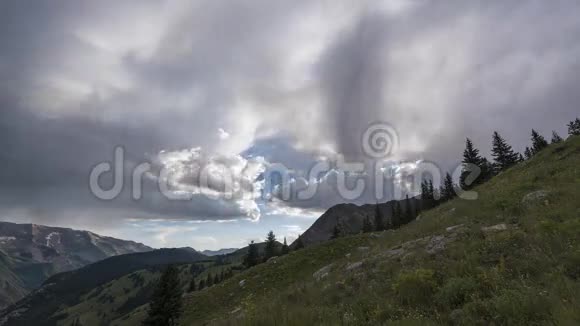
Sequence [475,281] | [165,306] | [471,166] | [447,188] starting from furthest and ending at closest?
[447,188]
[471,166]
[165,306]
[475,281]

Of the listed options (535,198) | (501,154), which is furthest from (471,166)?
(535,198)

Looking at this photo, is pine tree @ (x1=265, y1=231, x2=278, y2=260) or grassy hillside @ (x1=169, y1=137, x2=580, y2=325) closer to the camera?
grassy hillside @ (x1=169, y1=137, x2=580, y2=325)

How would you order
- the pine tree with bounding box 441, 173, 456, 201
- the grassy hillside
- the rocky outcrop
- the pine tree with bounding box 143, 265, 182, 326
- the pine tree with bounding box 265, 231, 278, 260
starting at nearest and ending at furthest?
1. the grassy hillside
2. the rocky outcrop
3. the pine tree with bounding box 143, 265, 182, 326
4. the pine tree with bounding box 441, 173, 456, 201
5. the pine tree with bounding box 265, 231, 278, 260

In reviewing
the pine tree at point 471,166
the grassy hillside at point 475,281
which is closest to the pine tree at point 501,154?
the pine tree at point 471,166

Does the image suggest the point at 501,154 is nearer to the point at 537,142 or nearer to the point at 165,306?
the point at 537,142

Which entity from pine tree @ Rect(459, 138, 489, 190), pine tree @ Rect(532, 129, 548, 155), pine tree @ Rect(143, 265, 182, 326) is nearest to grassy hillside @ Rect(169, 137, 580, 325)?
pine tree @ Rect(143, 265, 182, 326)

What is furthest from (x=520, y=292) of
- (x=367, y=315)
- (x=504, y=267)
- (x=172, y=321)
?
(x=172, y=321)

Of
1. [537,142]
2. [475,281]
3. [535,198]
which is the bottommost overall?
[475,281]

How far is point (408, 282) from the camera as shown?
8820 millimetres

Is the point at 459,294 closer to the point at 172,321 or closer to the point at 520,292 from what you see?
the point at 520,292

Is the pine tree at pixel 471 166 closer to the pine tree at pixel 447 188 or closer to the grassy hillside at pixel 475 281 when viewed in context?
the pine tree at pixel 447 188

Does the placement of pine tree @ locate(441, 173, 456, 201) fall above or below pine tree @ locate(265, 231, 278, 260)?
above

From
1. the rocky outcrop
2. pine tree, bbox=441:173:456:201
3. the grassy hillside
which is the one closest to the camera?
the grassy hillside

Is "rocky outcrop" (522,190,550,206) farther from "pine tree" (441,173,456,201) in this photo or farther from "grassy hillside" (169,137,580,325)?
"pine tree" (441,173,456,201)
